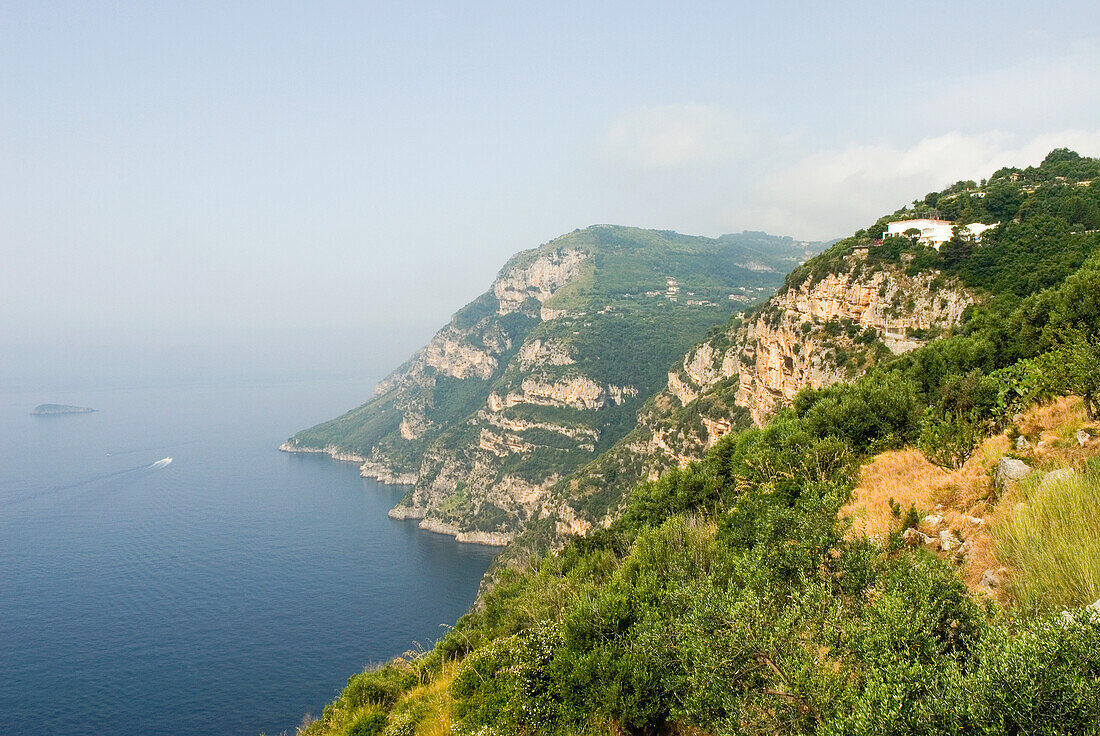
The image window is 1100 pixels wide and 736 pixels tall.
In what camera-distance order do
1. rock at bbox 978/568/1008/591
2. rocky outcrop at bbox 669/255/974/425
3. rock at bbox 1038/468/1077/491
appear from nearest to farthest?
rock at bbox 978/568/1008/591
rock at bbox 1038/468/1077/491
rocky outcrop at bbox 669/255/974/425

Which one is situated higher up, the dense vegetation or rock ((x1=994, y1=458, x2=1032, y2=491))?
rock ((x1=994, y1=458, x2=1032, y2=491))

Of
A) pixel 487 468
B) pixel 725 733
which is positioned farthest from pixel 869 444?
pixel 487 468

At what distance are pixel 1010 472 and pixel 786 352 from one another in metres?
48.6

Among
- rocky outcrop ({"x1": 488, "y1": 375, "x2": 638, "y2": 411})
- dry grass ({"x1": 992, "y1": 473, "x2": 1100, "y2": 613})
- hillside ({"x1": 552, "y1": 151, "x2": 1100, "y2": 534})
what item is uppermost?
hillside ({"x1": 552, "y1": 151, "x2": 1100, "y2": 534})

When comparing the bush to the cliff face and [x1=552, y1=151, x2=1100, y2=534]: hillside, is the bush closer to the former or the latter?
[x1=552, y1=151, x2=1100, y2=534]: hillside

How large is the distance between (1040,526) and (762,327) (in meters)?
58.9

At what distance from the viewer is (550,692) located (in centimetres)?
1328

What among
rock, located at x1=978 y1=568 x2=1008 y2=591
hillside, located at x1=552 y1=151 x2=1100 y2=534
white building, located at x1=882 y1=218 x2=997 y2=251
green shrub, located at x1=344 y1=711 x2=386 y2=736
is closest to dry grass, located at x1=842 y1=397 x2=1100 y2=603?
rock, located at x1=978 y1=568 x2=1008 y2=591

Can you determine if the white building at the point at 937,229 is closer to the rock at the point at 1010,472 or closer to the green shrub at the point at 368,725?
the rock at the point at 1010,472

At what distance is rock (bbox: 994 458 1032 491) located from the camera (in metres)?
11.3

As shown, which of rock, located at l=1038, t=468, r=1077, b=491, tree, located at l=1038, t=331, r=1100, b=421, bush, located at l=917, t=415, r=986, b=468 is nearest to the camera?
rock, located at l=1038, t=468, r=1077, b=491

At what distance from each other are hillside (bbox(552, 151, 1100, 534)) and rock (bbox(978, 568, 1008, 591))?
29.3 meters

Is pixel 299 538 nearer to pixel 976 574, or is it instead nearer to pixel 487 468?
pixel 487 468

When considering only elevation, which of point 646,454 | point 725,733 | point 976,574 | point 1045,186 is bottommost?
point 646,454
